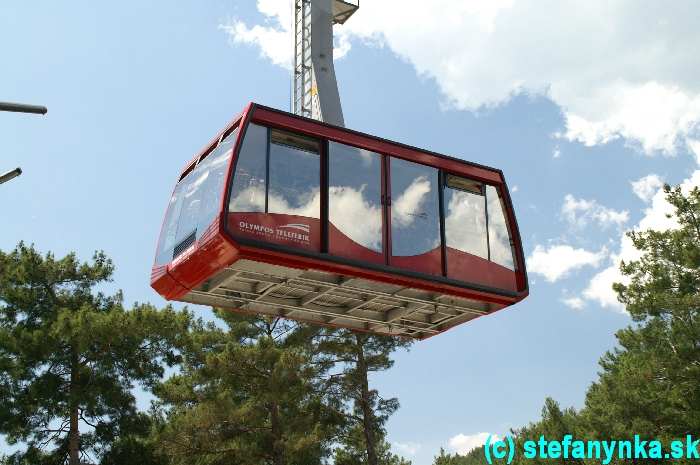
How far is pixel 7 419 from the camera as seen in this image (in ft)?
82.3

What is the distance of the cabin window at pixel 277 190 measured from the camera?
1045cm

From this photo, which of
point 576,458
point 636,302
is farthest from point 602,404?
point 636,302

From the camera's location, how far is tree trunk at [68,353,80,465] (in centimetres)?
2547

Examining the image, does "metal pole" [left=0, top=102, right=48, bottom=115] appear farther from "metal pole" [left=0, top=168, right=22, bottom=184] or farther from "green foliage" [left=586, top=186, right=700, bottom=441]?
"green foliage" [left=586, top=186, right=700, bottom=441]

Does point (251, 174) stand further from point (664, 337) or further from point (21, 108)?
point (664, 337)

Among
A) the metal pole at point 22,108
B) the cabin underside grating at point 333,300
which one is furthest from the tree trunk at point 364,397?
the metal pole at point 22,108

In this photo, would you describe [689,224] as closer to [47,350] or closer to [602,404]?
[602,404]

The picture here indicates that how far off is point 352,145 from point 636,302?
18.7 metres

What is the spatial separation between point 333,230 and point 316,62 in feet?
14.3

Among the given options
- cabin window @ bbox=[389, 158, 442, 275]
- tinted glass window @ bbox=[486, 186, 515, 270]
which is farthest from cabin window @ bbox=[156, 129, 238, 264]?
tinted glass window @ bbox=[486, 186, 515, 270]

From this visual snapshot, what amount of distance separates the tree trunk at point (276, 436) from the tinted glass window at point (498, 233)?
51.6 ft

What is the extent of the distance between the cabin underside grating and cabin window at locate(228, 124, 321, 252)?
2.02 feet

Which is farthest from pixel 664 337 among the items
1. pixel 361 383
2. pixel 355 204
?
pixel 355 204

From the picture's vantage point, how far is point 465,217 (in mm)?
12617
